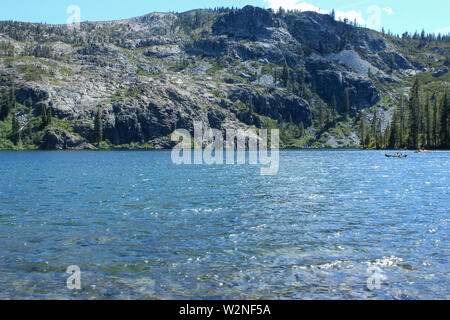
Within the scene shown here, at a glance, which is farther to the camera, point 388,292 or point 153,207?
point 153,207

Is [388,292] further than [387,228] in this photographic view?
No

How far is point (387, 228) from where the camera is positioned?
2731cm

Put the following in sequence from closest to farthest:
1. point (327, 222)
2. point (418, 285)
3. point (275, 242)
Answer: point (418, 285) → point (275, 242) → point (327, 222)

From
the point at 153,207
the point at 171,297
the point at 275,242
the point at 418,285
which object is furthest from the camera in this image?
the point at 153,207

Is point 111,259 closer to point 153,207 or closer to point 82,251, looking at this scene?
point 82,251

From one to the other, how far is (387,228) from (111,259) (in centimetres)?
2118

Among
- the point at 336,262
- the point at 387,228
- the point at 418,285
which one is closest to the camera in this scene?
the point at 418,285

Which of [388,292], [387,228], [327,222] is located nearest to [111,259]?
[388,292]

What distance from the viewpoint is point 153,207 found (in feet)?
122

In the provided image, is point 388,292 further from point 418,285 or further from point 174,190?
point 174,190

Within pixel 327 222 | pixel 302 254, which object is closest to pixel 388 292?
pixel 302 254
